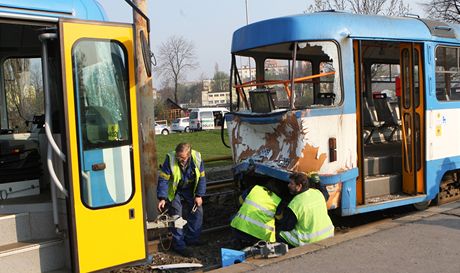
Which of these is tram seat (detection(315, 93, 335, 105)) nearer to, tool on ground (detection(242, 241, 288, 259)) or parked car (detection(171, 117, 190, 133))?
tool on ground (detection(242, 241, 288, 259))

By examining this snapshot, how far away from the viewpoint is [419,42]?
275 inches

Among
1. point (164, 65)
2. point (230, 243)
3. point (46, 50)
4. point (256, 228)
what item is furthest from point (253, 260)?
point (164, 65)

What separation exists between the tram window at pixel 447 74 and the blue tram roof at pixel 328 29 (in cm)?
44

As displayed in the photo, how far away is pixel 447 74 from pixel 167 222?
15.5ft

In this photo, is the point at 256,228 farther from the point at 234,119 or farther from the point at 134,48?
the point at 134,48

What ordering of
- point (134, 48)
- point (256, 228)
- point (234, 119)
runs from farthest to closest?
point (234, 119) → point (256, 228) → point (134, 48)

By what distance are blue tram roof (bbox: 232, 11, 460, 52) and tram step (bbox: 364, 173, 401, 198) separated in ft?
6.45

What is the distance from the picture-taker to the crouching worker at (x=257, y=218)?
5.85m

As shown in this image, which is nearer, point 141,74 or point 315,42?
point 315,42

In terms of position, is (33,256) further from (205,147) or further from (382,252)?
(205,147)

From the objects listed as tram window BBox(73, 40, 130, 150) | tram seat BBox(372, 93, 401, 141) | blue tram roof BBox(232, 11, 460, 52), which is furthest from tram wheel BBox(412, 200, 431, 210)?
tram window BBox(73, 40, 130, 150)

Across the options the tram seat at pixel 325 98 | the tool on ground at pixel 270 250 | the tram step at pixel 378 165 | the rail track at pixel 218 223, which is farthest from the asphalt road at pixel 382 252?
the tram seat at pixel 325 98

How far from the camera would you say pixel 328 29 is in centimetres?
618

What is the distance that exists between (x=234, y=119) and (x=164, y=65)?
67.8 metres
